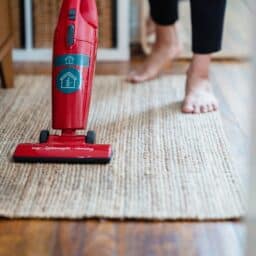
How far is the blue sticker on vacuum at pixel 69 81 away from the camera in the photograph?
1.53 meters

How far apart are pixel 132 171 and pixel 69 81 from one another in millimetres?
242

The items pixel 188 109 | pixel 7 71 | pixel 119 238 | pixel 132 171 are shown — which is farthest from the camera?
pixel 7 71

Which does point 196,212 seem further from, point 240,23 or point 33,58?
point 240,23

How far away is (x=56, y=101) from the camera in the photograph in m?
1.53

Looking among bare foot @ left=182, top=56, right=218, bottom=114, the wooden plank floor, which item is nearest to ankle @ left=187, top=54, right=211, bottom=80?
bare foot @ left=182, top=56, right=218, bottom=114

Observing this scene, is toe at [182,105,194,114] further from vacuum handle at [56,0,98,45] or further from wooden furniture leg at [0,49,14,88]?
wooden furniture leg at [0,49,14,88]

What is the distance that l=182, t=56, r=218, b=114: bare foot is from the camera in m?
1.88

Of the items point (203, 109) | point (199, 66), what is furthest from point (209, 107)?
point (199, 66)

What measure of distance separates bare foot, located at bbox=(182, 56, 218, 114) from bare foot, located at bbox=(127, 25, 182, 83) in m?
0.24

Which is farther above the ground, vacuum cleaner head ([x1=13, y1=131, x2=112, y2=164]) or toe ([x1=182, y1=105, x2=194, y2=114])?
vacuum cleaner head ([x1=13, y1=131, x2=112, y2=164])

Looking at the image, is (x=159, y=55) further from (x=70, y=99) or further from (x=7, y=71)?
(x=70, y=99)

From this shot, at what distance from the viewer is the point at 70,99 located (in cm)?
152

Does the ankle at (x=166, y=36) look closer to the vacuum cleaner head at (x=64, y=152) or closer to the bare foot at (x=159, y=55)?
the bare foot at (x=159, y=55)

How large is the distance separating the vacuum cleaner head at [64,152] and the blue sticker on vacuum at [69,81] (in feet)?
0.36
